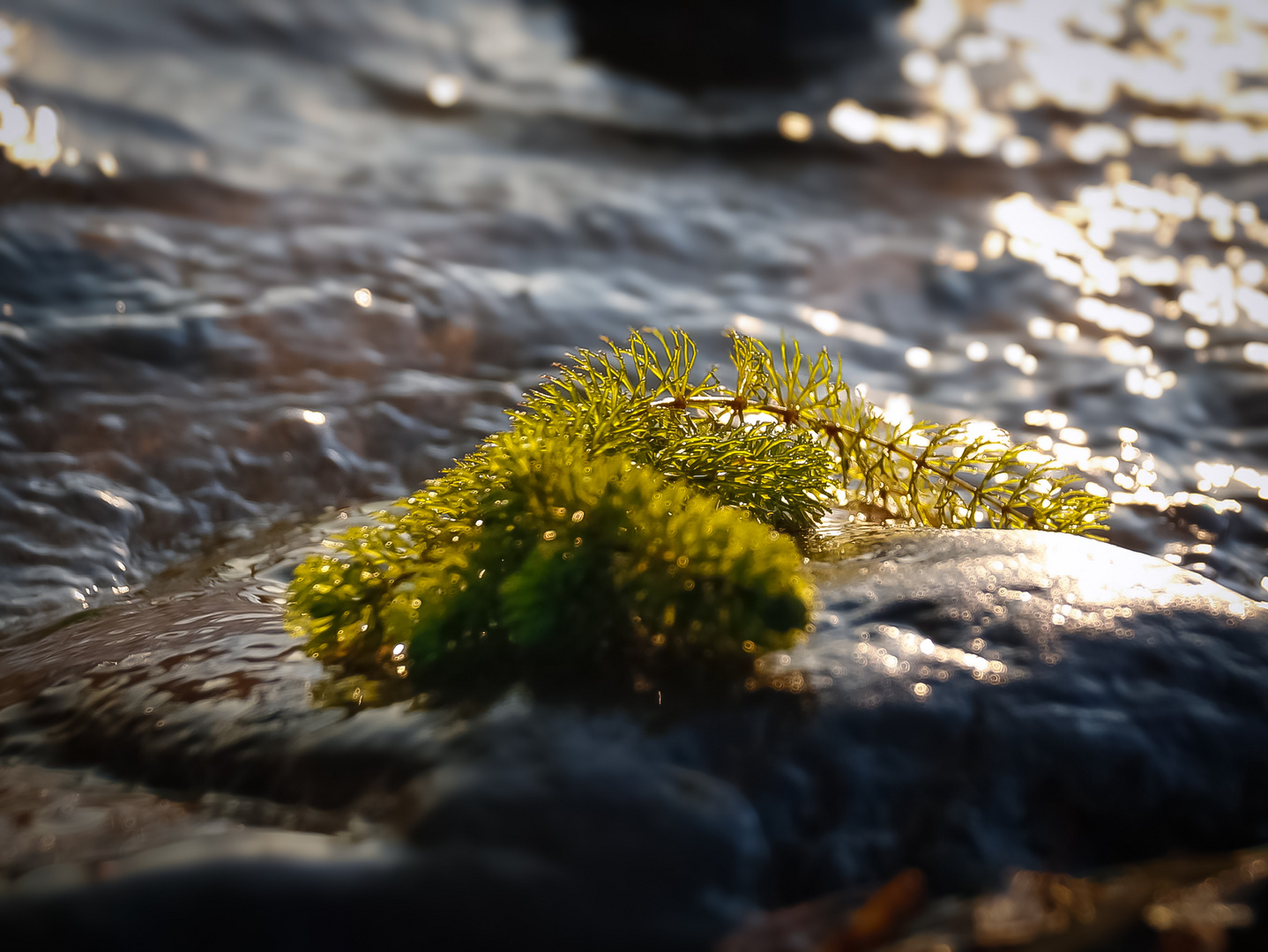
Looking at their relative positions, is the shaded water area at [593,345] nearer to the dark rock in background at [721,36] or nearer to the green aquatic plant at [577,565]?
the green aquatic plant at [577,565]

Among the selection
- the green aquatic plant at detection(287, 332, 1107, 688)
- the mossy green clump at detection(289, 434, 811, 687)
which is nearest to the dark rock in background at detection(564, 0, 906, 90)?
the green aquatic plant at detection(287, 332, 1107, 688)

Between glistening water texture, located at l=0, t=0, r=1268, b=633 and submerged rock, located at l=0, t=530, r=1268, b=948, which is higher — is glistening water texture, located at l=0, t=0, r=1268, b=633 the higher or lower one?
the higher one

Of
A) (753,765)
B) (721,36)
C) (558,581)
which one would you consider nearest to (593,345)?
(558,581)

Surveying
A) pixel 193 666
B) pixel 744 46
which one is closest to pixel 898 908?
pixel 193 666

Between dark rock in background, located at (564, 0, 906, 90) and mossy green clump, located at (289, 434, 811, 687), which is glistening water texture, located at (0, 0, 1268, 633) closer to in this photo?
dark rock in background, located at (564, 0, 906, 90)

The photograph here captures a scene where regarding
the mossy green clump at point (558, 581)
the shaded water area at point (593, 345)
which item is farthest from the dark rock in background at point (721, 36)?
the mossy green clump at point (558, 581)

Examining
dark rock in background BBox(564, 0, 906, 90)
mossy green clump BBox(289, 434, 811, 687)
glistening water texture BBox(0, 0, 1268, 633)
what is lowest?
mossy green clump BBox(289, 434, 811, 687)
